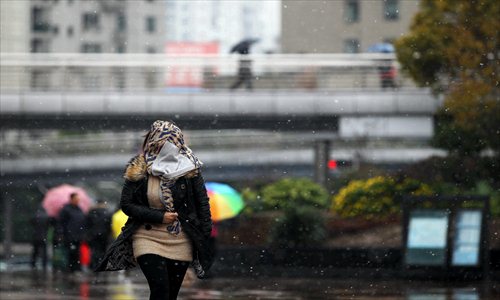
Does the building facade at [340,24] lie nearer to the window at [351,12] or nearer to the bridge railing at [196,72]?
the window at [351,12]

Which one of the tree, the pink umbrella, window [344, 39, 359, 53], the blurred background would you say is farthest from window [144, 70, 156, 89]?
the tree

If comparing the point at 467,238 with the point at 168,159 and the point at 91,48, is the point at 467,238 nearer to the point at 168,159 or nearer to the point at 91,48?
the point at 168,159

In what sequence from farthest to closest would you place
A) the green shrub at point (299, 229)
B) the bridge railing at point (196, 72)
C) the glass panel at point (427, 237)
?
the bridge railing at point (196, 72) → the green shrub at point (299, 229) → the glass panel at point (427, 237)

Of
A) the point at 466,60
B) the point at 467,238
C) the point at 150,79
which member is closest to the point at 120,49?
the point at 150,79

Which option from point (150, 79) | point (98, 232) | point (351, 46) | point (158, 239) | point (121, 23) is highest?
point (158, 239)

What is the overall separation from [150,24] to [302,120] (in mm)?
39740

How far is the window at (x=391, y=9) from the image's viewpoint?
214 ft

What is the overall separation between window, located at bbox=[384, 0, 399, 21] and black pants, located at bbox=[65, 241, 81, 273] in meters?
38.6

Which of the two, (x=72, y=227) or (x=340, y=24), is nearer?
(x=72, y=227)

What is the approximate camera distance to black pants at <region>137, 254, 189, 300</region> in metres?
9.49

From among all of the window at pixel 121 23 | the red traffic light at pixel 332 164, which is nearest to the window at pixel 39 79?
the red traffic light at pixel 332 164

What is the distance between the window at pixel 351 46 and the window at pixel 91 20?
18264 millimetres

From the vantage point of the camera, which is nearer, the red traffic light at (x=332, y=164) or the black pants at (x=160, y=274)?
the black pants at (x=160, y=274)

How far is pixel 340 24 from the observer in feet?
213
